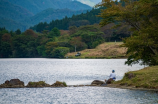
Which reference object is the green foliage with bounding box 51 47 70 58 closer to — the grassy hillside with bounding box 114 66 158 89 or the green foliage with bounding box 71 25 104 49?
the green foliage with bounding box 71 25 104 49

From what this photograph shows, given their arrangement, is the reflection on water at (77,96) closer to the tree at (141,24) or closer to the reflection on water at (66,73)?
the tree at (141,24)

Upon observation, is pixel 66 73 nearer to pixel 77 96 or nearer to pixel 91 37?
pixel 77 96

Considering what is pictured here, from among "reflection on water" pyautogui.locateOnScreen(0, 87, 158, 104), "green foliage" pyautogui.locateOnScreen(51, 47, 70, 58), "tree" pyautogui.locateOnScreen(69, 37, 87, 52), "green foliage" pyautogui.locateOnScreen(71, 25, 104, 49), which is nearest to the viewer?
"reflection on water" pyautogui.locateOnScreen(0, 87, 158, 104)

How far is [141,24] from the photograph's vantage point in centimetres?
4119

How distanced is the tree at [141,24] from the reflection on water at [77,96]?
956 cm

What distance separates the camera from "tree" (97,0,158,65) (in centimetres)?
3819

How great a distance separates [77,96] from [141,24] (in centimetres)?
1779

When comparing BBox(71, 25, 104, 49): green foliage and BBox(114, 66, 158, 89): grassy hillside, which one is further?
BBox(71, 25, 104, 49): green foliage

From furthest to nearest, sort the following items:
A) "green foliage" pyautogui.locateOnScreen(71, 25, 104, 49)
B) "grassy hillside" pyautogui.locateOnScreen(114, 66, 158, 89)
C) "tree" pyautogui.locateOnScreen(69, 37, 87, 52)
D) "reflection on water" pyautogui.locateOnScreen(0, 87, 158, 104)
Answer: "green foliage" pyautogui.locateOnScreen(71, 25, 104, 49) < "tree" pyautogui.locateOnScreen(69, 37, 87, 52) < "grassy hillside" pyautogui.locateOnScreen(114, 66, 158, 89) < "reflection on water" pyautogui.locateOnScreen(0, 87, 158, 104)

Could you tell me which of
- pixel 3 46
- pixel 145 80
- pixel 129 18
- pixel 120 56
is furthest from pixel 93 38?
pixel 145 80

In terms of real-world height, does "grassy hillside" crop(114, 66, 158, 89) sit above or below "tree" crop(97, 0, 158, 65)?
below

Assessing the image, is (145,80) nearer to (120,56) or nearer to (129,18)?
(129,18)

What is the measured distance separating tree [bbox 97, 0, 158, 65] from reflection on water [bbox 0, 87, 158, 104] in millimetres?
9565

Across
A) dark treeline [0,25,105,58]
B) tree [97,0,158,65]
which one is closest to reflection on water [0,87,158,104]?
tree [97,0,158,65]
